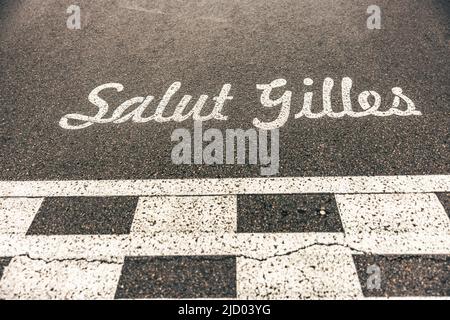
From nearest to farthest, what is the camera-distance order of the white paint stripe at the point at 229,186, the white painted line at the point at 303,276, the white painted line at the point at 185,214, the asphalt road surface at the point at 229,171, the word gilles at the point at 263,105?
the white painted line at the point at 303,276 → the asphalt road surface at the point at 229,171 → the white painted line at the point at 185,214 → the white paint stripe at the point at 229,186 → the word gilles at the point at 263,105

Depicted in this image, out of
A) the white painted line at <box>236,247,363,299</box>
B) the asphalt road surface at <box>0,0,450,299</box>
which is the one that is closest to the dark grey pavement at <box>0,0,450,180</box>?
the asphalt road surface at <box>0,0,450,299</box>

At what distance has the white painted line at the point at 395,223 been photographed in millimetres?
2984

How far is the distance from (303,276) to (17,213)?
2152mm

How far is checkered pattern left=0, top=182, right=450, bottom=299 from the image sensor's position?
2775 millimetres

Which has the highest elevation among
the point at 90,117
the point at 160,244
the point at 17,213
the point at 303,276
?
the point at 90,117

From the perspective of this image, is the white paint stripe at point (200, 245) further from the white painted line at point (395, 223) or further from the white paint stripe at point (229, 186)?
the white paint stripe at point (229, 186)

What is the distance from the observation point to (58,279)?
9.42ft

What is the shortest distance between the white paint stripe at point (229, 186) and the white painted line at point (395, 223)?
0.31 ft

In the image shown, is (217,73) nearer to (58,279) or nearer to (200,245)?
(200,245)

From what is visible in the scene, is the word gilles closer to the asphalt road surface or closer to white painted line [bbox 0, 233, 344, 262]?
the asphalt road surface

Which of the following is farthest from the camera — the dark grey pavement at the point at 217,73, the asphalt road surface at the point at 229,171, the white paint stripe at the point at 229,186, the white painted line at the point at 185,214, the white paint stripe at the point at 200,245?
the dark grey pavement at the point at 217,73

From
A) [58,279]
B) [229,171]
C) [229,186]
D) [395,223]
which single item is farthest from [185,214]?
[395,223]

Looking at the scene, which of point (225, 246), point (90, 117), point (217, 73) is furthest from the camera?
point (217, 73)

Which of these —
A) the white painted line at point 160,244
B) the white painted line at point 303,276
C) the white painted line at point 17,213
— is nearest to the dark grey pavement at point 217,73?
the white painted line at point 17,213
